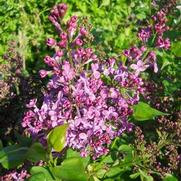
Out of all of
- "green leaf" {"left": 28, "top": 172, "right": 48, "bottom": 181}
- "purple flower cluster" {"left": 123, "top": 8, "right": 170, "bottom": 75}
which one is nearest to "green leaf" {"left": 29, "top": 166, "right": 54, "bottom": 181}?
"green leaf" {"left": 28, "top": 172, "right": 48, "bottom": 181}

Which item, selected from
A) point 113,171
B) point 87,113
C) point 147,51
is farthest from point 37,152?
point 147,51

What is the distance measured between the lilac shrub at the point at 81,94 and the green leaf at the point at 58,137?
0.24ft

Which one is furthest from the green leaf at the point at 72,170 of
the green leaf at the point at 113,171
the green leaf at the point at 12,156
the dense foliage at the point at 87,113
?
the green leaf at the point at 113,171

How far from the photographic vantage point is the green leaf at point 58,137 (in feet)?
5.22

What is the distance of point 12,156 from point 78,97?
30cm

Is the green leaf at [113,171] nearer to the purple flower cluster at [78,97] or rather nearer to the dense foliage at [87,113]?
the dense foliage at [87,113]

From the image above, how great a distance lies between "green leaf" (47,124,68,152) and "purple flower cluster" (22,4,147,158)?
7 cm

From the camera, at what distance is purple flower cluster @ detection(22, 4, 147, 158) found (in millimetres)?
1665

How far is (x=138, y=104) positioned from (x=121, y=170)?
26cm

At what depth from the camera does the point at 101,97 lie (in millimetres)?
1727

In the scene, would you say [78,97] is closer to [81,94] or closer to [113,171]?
[81,94]

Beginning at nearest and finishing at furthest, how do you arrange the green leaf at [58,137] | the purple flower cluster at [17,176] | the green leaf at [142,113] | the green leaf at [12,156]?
1. the green leaf at [58,137]
2. the green leaf at [12,156]
3. the green leaf at [142,113]
4. the purple flower cluster at [17,176]

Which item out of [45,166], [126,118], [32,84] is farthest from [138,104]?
[32,84]

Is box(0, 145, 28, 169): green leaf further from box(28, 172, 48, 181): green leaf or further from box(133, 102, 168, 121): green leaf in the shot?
box(133, 102, 168, 121): green leaf
